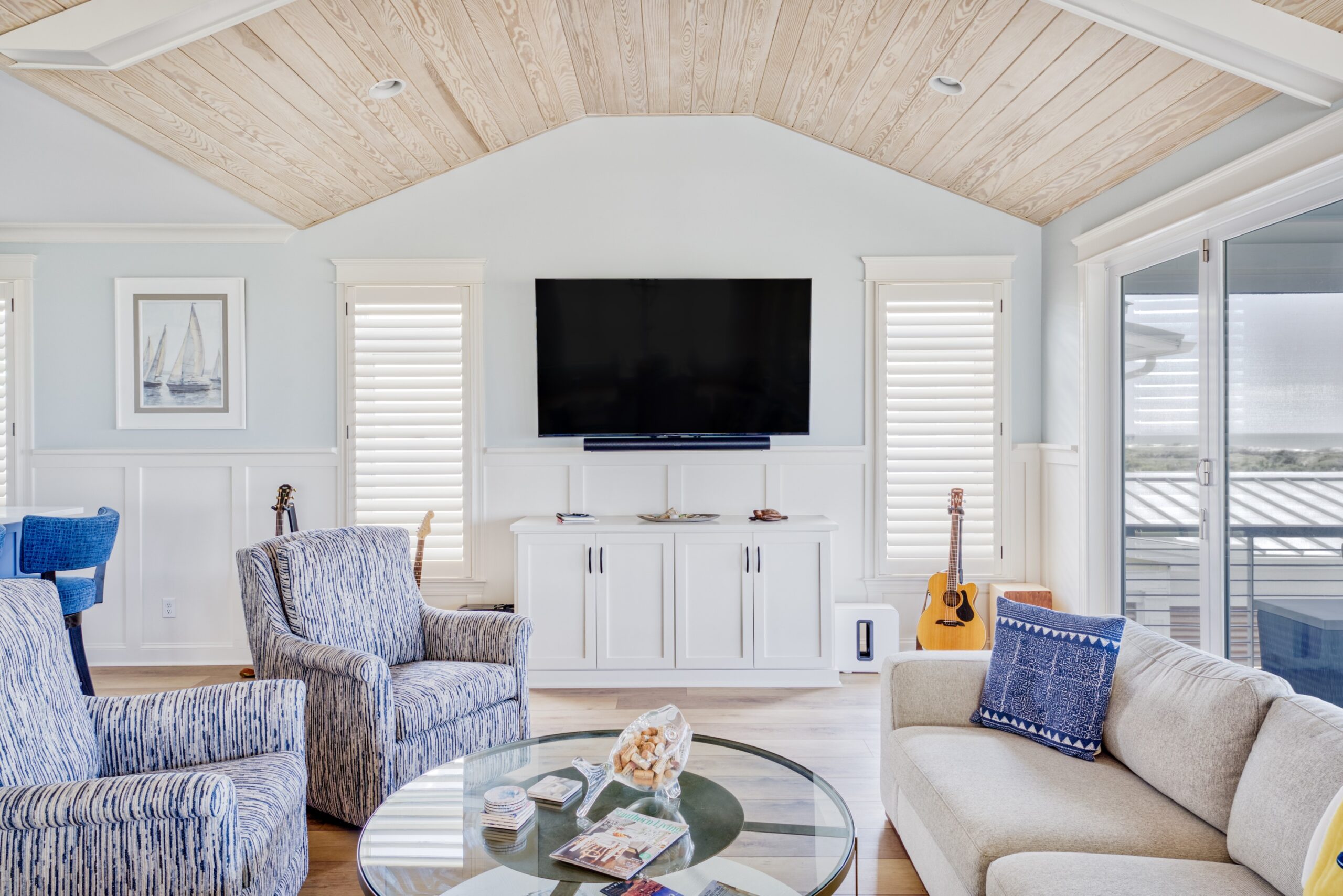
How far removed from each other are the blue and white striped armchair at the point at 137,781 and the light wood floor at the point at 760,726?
1.68 feet

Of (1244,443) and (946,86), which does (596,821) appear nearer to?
(1244,443)

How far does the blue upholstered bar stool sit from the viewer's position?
3244mm

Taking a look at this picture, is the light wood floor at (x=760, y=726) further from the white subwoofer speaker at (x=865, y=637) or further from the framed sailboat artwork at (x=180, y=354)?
the framed sailboat artwork at (x=180, y=354)

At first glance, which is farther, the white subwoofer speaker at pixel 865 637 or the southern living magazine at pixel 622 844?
the white subwoofer speaker at pixel 865 637

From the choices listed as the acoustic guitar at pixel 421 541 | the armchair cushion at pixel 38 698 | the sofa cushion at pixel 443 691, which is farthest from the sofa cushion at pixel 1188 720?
the acoustic guitar at pixel 421 541

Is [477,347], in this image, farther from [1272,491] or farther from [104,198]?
[1272,491]

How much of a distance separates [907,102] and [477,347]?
2456 millimetres

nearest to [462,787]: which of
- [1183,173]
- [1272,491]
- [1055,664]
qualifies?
[1055,664]

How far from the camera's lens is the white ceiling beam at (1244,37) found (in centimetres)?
226

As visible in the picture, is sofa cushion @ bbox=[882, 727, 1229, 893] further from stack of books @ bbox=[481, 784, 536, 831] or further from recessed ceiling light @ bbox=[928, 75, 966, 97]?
recessed ceiling light @ bbox=[928, 75, 966, 97]

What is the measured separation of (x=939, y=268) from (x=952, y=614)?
1.85 meters

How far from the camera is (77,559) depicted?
10.8 feet

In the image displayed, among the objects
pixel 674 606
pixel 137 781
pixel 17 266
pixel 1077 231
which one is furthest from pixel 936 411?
pixel 17 266

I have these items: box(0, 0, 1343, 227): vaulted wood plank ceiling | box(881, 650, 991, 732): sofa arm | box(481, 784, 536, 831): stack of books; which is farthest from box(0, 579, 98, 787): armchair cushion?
box(881, 650, 991, 732): sofa arm
